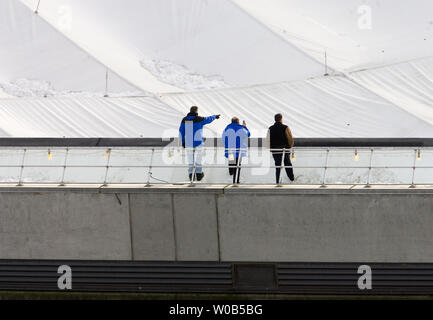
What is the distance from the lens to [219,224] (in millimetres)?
18109

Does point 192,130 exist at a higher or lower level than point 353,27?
lower

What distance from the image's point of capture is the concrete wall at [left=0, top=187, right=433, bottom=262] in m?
17.5

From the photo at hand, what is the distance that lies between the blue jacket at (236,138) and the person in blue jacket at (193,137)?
1.03 feet

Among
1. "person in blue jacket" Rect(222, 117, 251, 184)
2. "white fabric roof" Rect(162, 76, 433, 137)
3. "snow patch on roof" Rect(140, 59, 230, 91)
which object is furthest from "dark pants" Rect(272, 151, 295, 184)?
"snow patch on roof" Rect(140, 59, 230, 91)

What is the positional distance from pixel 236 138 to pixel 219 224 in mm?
1731

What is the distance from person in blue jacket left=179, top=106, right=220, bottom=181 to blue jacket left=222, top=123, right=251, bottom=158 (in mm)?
315

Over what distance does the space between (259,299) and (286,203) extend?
161 centimetres

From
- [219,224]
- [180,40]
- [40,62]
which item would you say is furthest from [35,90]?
[219,224]

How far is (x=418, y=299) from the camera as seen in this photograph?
17.7 m

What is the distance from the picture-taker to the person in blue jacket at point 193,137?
19.1 meters

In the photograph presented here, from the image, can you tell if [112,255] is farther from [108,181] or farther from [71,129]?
[71,129]

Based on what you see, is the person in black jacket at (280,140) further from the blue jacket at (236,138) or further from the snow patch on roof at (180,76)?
the snow patch on roof at (180,76)

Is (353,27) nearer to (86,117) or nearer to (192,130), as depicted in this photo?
(86,117)
